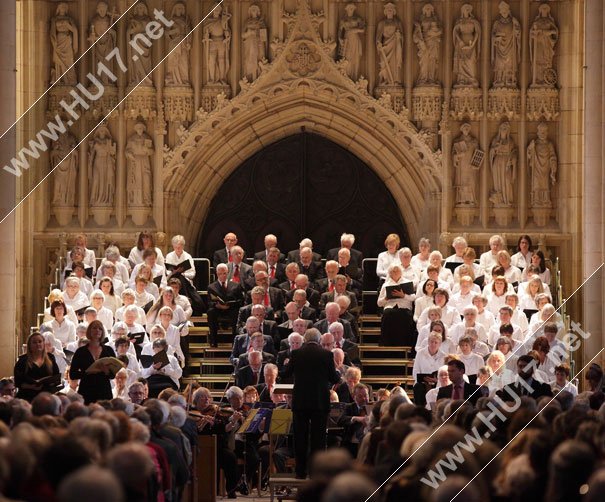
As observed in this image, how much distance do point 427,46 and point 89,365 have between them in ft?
29.0

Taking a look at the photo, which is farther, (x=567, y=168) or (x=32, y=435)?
(x=567, y=168)

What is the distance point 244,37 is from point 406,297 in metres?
4.94

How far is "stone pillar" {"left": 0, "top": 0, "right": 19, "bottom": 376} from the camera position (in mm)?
20328

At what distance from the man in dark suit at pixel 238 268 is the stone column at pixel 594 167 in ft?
14.4

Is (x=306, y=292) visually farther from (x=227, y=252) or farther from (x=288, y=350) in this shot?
(x=288, y=350)

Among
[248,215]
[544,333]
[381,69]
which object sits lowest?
[544,333]

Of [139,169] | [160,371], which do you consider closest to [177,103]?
[139,169]

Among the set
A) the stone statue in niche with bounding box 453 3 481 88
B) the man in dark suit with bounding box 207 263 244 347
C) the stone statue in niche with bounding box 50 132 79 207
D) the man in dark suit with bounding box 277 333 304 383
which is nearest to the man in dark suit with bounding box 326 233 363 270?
the man in dark suit with bounding box 207 263 244 347

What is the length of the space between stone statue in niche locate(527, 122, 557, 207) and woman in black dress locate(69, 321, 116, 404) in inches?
336

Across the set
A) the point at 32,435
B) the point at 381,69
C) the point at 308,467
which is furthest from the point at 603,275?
the point at 32,435

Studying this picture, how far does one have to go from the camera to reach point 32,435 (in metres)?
8.29

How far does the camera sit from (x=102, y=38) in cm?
2250

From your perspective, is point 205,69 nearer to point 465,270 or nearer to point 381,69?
point 381,69

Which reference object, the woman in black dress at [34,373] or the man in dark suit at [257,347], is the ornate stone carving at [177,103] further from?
the woman in black dress at [34,373]
